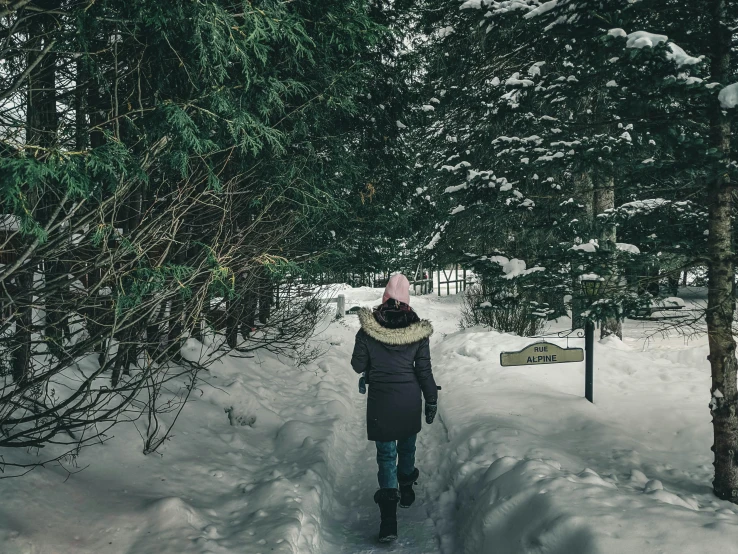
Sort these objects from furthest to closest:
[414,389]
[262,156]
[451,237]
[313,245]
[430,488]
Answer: [451,237], [313,245], [262,156], [430,488], [414,389]

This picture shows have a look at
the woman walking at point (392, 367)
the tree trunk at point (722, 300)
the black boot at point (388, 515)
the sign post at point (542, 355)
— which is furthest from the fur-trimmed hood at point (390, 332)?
the tree trunk at point (722, 300)

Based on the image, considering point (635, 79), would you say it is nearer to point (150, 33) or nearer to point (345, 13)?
point (345, 13)

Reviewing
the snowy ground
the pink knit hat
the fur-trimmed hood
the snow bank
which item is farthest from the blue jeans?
the pink knit hat

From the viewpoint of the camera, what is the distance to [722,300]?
13.4 feet

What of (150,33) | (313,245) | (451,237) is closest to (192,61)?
(150,33)

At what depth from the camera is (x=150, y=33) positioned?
390 centimetres

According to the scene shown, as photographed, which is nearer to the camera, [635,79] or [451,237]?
[635,79]

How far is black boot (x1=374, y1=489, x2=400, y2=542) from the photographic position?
3.96m

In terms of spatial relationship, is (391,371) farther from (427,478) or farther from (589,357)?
(589,357)

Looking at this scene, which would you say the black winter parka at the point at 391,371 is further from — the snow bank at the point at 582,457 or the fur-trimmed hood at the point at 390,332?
the snow bank at the point at 582,457

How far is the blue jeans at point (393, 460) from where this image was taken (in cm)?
426

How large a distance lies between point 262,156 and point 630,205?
4.41 metres

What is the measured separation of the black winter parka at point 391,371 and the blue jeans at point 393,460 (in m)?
0.12

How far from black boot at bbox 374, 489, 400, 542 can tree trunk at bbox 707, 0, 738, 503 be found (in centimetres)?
299
